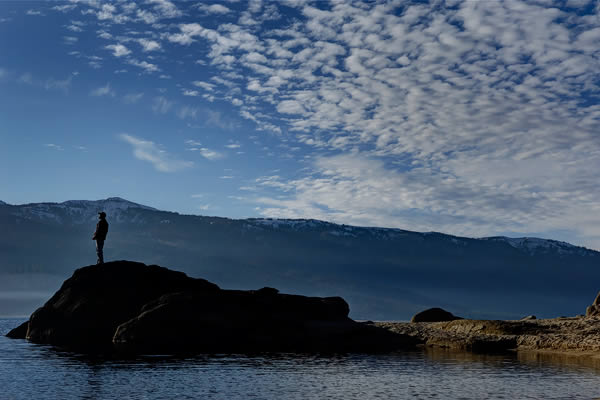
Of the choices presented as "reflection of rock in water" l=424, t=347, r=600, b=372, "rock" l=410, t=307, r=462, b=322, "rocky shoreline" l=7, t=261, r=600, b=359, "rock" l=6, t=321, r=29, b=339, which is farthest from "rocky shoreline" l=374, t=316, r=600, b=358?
"rock" l=6, t=321, r=29, b=339

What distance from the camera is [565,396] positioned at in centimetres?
2703

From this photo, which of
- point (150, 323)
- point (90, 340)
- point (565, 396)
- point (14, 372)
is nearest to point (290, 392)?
point (565, 396)

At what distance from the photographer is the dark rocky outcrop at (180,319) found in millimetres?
53312

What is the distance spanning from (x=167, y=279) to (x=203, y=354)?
17253mm

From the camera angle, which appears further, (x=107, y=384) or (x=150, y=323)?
(x=150, y=323)

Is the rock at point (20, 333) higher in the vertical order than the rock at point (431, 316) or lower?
lower

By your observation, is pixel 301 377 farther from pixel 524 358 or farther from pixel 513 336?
pixel 513 336

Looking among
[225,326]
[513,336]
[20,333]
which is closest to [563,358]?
[513,336]

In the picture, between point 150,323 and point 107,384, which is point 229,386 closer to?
point 107,384

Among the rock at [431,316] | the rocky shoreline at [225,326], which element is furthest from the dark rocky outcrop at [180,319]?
the rock at [431,316]

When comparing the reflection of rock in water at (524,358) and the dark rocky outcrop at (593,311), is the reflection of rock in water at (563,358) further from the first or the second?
the dark rocky outcrop at (593,311)

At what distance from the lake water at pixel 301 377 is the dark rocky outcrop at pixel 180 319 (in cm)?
781

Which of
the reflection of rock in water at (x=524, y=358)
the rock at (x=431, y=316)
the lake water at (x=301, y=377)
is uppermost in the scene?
the rock at (x=431, y=316)

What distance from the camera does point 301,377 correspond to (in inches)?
1361
